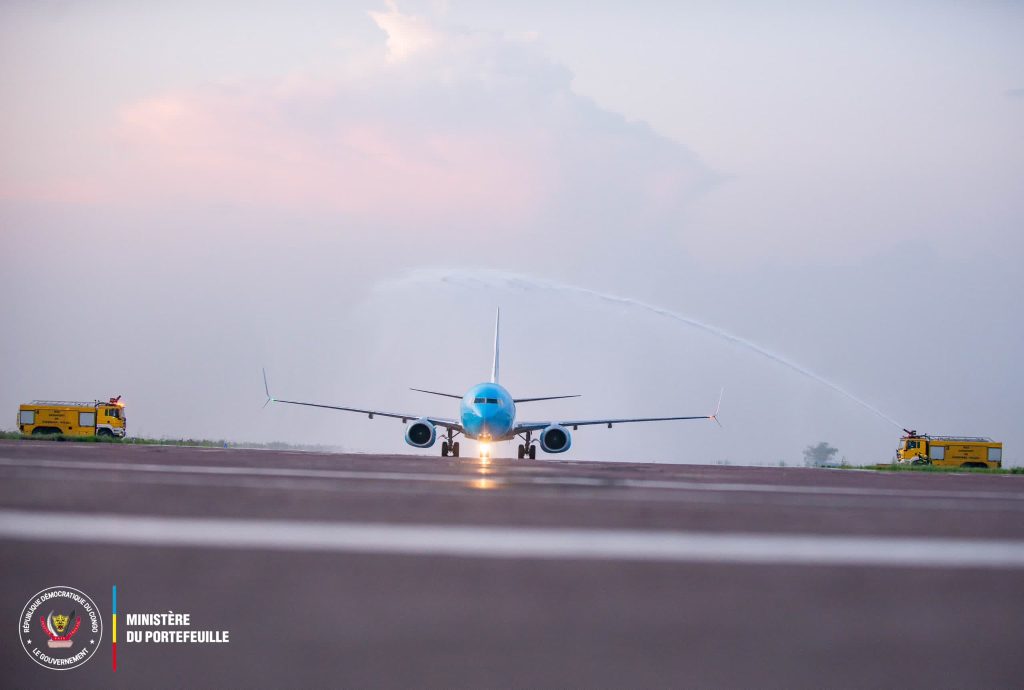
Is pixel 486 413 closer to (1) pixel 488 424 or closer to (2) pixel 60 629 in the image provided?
(1) pixel 488 424

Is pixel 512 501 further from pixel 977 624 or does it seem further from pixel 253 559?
pixel 977 624

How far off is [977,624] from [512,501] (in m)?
7.34

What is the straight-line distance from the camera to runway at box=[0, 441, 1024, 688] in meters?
3.95

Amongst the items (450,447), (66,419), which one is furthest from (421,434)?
(66,419)

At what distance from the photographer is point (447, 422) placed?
139ft

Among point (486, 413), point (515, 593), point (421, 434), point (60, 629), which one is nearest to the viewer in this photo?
point (60, 629)

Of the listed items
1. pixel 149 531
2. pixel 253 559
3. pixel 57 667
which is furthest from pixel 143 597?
pixel 149 531

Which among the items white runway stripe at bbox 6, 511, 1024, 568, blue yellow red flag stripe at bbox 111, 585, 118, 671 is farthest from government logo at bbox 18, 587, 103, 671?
white runway stripe at bbox 6, 511, 1024, 568

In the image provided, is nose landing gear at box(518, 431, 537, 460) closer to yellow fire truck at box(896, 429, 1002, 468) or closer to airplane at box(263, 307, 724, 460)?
airplane at box(263, 307, 724, 460)

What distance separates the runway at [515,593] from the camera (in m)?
3.95

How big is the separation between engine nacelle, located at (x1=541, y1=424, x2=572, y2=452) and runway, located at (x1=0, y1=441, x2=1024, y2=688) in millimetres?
30374

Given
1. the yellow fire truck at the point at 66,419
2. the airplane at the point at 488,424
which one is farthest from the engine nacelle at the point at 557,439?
the yellow fire truck at the point at 66,419

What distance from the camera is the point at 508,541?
24.9 feet

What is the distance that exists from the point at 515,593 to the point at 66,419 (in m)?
53.9
